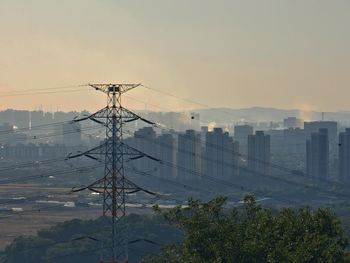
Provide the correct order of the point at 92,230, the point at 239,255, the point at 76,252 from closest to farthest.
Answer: the point at 239,255
the point at 76,252
the point at 92,230

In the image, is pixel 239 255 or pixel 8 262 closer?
pixel 239 255

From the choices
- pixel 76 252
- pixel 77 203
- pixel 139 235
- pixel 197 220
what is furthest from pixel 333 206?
pixel 197 220

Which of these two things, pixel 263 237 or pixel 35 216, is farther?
pixel 35 216

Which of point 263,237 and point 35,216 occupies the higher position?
point 263,237

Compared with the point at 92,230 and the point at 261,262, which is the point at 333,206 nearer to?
the point at 92,230

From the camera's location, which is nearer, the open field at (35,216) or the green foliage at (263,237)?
the green foliage at (263,237)

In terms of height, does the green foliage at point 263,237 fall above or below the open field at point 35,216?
above

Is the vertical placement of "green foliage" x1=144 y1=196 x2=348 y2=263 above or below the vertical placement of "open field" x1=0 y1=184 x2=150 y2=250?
above

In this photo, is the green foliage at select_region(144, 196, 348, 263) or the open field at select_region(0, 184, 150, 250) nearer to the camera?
the green foliage at select_region(144, 196, 348, 263)
